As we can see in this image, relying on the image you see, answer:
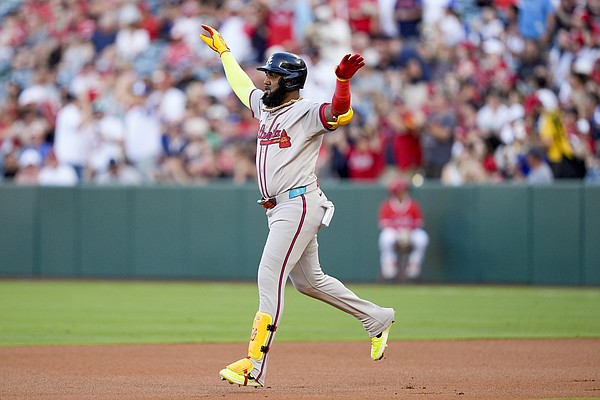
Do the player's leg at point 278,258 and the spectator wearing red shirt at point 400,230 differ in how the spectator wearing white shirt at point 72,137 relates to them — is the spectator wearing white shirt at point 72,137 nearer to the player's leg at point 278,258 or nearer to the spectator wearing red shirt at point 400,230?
the spectator wearing red shirt at point 400,230

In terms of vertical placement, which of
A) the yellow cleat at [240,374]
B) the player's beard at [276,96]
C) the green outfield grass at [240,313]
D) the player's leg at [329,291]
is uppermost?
the player's beard at [276,96]

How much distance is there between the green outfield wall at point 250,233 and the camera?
15.9 m

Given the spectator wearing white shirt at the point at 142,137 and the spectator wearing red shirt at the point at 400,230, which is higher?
the spectator wearing white shirt at the point at 142,137

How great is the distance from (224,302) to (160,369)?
5.83 meters

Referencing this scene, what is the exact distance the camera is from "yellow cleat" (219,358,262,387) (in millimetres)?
6488

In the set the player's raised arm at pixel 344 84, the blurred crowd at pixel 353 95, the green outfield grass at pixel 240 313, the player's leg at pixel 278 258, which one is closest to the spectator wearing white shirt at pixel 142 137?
the blurred crowd at pixel 353 95

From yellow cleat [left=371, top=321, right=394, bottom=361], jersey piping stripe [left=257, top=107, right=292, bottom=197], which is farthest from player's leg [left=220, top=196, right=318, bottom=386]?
yellow cleat [left=371, top=321, right=394, bottom=361]

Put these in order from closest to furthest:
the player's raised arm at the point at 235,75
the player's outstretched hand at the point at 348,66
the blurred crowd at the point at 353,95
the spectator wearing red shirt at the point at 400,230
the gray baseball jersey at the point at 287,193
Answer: the player's outstretched hand at the point at 348,66 < the gray baseball jersey at the point at 287,193 < the player's raised arm at the point at 235,75 < the blurred crowd at the point at 353,95 < the spectator wearing red shirt at the point at 400,230

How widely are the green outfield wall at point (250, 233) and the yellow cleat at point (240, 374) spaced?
1011cm

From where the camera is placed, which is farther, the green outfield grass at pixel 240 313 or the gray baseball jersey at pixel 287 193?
the green outfield grass at pixel 240 313

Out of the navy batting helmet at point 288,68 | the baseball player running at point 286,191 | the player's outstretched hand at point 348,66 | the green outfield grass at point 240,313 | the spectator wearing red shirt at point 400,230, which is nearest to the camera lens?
the player's outstretched hand at point 348,66

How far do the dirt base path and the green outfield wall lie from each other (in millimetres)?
6499

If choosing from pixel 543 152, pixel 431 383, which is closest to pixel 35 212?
pixel 543 152

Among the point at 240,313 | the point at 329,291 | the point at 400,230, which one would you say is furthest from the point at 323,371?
the point at 400,230
